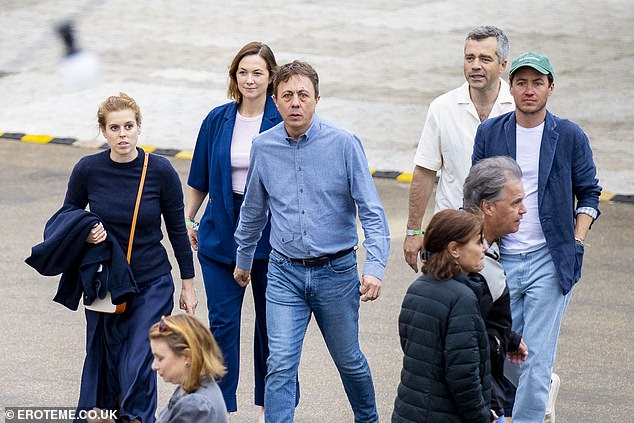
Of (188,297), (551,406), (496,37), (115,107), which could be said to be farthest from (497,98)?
(115,107)

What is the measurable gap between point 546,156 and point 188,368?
254 centimetres

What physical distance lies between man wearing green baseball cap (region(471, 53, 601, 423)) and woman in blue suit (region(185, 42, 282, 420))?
1.40 m

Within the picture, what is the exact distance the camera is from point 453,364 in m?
5.06

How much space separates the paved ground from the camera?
1582 cm

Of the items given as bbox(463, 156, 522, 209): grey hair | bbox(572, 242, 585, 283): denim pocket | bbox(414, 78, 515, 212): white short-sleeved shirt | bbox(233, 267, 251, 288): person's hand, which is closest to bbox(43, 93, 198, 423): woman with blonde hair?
bbox(233, 267, 251, 288): person's hand

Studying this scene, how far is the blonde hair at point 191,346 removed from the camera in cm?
467

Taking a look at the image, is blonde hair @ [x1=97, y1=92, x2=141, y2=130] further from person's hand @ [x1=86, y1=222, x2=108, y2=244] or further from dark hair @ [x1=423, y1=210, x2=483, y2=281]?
dark hair @ [x1=423, y1=210, x2=483, y2=281]

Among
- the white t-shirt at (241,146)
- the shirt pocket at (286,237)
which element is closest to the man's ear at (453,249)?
the shirt pocket at (286,237)

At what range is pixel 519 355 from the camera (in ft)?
19.5

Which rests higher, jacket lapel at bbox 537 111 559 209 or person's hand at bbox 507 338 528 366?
jacket lapel at bbox 537 111 559 209

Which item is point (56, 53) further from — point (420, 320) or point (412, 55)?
point (420, 320)

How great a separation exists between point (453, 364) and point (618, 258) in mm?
6233

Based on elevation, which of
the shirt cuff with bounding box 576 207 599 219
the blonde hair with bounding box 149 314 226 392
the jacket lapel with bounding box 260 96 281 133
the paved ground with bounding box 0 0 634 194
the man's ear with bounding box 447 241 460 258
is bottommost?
the paved ground with bounding box 0 0 634 194

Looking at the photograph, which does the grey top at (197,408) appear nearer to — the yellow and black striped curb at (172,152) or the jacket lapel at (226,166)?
the jacket lapel at (226,166)
